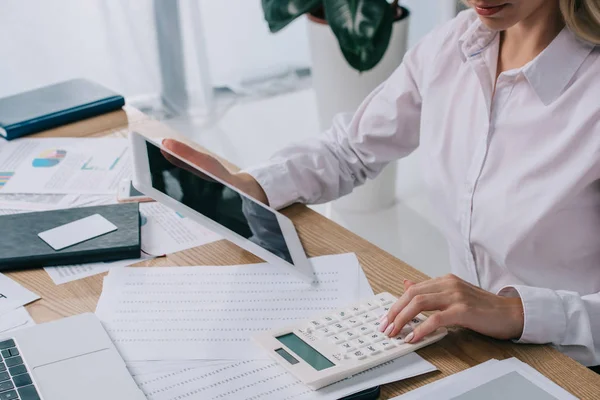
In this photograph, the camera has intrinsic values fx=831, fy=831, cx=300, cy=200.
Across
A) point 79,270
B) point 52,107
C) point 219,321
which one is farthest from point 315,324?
point 52,107

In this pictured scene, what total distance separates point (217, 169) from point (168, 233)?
0.42 feet

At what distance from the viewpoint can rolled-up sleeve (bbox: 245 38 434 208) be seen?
1.30 metres

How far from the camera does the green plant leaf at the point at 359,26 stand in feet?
7.26

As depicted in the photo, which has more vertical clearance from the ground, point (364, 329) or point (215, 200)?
point (215, 200)

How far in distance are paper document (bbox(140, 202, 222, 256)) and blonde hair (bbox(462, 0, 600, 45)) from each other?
0.54m

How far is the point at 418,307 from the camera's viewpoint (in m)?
0.92

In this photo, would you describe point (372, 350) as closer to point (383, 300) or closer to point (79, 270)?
point (383, 300)

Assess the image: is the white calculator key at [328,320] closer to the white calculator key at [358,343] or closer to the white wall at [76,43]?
the white calculator key at [358,343]

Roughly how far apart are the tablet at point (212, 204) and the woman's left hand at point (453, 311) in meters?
0.16

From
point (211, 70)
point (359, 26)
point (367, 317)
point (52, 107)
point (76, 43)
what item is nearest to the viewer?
point (367, 317)

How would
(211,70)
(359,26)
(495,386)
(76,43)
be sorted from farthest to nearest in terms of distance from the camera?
(211,70), (76,43), (359,26), (495,386)

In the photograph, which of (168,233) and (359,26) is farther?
(359,26)

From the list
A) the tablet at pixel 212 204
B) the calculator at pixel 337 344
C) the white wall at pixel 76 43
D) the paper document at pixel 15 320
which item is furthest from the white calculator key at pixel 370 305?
the white wall at pixel 76 43

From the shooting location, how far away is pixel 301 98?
3412 mm
